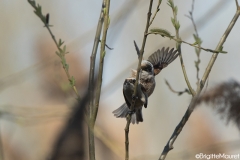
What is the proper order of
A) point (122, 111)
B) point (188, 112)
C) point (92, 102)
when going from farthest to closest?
point (122, 111) → point (188, 112) → point (92, 102)

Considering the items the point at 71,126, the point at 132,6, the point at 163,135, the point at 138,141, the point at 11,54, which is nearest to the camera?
the point at 71,126

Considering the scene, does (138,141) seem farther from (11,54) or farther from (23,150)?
(11,54)

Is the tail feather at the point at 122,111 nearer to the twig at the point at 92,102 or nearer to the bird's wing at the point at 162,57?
the bird's wing at the point at 162,57

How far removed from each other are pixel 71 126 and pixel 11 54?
2121mm

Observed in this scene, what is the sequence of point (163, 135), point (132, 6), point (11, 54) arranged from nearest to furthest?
point (132, 6) → point (163, 135) → point (11, 54)

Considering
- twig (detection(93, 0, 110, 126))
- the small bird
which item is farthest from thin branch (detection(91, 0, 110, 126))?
the small bird

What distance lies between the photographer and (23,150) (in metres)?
1.55

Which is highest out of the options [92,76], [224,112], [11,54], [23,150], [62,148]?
[11,54]

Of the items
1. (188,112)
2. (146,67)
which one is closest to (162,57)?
(146,67)

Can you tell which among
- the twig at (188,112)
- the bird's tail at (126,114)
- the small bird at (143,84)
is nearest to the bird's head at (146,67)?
the small bird at (143,84)

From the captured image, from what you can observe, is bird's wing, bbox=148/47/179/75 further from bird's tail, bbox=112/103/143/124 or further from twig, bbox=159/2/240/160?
twig, bbox=159/2/240/160

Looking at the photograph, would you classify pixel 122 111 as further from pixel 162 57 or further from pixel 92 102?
pixel 92 102

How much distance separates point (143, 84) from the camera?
1.06m

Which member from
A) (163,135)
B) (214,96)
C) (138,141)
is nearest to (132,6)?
(214,96)
